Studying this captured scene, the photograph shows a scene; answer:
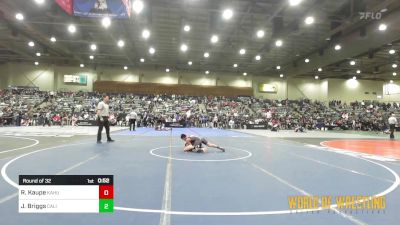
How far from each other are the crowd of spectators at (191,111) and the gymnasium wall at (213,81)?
99.5 inches

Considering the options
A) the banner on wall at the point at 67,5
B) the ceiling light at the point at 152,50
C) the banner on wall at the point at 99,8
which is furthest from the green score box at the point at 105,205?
the ceiling light at the point at 152,50

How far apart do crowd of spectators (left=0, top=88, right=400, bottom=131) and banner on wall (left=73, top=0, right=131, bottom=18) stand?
16384 mm

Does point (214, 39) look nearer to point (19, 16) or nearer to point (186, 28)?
point (186, 28)

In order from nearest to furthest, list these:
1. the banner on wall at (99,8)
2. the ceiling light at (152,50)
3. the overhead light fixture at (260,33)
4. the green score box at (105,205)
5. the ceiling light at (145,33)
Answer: the green score box at (105,205) < the banner on wall at (99,8) < the overhead light fixture at (260,33) < the ceiling light at (145,33) < the ceiling light at (152,50)

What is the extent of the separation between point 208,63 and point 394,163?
31043 millimetres

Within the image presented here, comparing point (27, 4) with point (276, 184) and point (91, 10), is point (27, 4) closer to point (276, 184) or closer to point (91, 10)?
point (91, 10)

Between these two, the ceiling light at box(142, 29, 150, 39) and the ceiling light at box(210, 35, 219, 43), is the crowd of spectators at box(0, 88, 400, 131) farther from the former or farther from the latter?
the ceiling light at box(210, 35, 219, 43)

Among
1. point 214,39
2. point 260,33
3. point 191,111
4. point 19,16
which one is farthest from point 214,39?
point 19,16

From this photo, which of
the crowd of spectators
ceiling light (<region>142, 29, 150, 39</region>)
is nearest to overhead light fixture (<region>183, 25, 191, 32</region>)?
ceiling light (<region>142, 29, 150, 39</region>)

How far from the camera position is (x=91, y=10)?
908 centimetres

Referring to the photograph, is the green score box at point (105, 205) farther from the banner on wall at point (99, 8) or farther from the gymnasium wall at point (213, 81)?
the gymnasium wall at point (213, 81)

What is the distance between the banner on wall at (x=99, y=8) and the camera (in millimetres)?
9078
